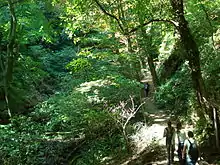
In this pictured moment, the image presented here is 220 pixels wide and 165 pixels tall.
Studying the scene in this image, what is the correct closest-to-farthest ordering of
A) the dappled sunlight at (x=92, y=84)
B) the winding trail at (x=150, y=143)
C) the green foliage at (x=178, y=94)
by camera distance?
1. the winding trail at (x=150, y=143)
2. the dappled sunlight at (x=92, y=84)
3. the green foliage at (x=178, y=94)

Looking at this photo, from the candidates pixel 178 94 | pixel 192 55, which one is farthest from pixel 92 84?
pixel 192 55

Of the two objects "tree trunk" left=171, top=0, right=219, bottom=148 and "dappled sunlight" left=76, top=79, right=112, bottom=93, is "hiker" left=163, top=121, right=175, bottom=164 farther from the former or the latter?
"dappled sunlight" left=76, top=79, right=112, bottom=93

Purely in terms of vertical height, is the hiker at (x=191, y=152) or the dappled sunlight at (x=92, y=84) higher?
the dappled sunlight at (x=92, y=84)

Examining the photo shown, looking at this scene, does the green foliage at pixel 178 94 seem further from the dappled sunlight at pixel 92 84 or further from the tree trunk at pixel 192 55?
the tree trunk at pixel 192 55

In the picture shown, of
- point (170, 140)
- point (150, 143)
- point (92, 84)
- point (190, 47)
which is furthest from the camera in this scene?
point (92, 84)

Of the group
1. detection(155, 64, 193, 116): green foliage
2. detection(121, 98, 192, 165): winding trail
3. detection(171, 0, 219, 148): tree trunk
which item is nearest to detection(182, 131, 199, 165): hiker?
detection(171, 0, 219, 148): tree trunk

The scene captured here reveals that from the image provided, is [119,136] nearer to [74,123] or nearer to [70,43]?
[74,123]

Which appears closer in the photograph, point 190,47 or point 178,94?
point 190,47

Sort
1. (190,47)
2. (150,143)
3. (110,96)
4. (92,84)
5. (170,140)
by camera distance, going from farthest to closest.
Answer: (92,84)
(110,96)
(150,143)
(190,47)
(170,140)

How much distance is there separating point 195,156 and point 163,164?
2.92 metres

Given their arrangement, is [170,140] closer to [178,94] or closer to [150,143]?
[150,143]

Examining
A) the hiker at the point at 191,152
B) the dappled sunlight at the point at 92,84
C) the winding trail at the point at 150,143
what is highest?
the dappled sunlight at the point at 92,84

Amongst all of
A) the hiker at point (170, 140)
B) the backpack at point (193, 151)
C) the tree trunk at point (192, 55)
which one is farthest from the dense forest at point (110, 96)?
the backpack at point (193, 151)

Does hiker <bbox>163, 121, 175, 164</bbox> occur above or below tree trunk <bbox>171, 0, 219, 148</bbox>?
below
